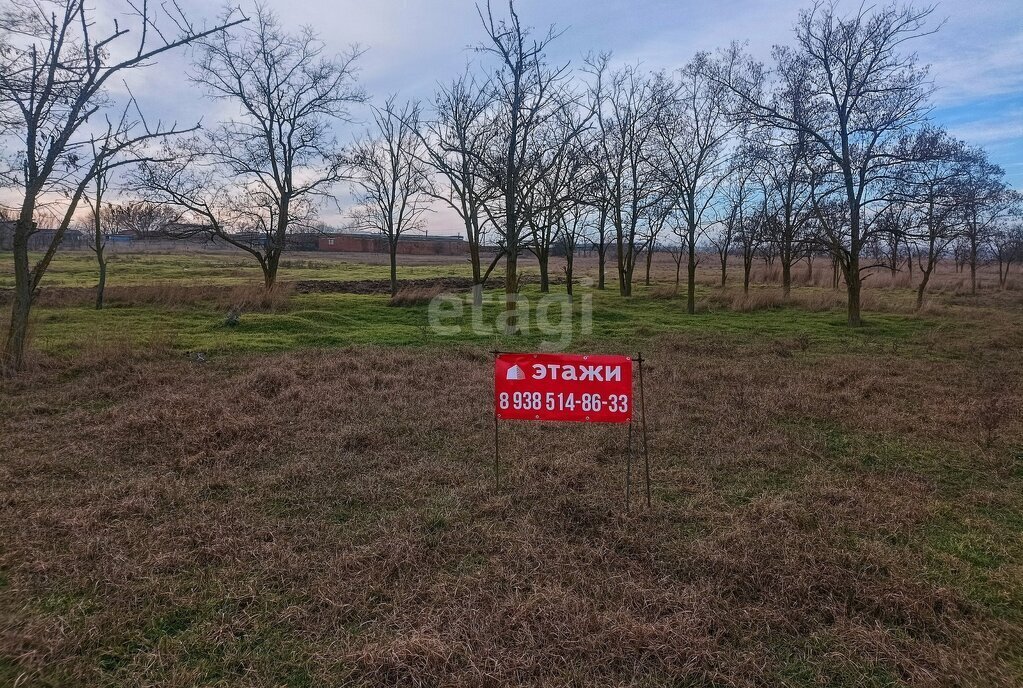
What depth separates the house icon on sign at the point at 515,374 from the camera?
4.70 meters

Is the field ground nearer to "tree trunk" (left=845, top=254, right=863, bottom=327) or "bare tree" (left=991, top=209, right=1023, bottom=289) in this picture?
"tree trunk" (left=845, top=254, right=863, bottom=327)

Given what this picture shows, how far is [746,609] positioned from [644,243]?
28.9 m

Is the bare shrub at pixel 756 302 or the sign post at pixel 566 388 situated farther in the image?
the bare shrub at pixel 756 302

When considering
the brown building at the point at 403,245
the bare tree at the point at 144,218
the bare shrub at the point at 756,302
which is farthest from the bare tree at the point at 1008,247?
the brown building at the point at 403,245

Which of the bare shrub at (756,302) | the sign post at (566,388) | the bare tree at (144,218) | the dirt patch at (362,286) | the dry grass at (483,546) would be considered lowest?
the dry grass at (483,546)

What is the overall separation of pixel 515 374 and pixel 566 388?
0.43 meters

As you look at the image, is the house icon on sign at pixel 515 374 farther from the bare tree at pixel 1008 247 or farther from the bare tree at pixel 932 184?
the bare tree at pixel 1008 247

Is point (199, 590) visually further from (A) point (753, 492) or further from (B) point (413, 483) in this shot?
(A) point (753, 492)

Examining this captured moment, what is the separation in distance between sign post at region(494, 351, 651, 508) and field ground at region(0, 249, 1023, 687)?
727 millimetres

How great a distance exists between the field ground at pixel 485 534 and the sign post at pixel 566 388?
2.39 feet

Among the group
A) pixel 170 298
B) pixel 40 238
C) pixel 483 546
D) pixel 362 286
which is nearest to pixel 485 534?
pixel 483 546

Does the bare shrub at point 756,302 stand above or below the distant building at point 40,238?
below

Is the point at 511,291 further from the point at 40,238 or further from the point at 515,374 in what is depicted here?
the point at 40,238

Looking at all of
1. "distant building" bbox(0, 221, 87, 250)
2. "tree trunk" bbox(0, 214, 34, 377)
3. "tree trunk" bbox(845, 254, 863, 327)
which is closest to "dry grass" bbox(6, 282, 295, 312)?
"distant building" bbox(0, 221, 87, 250)
